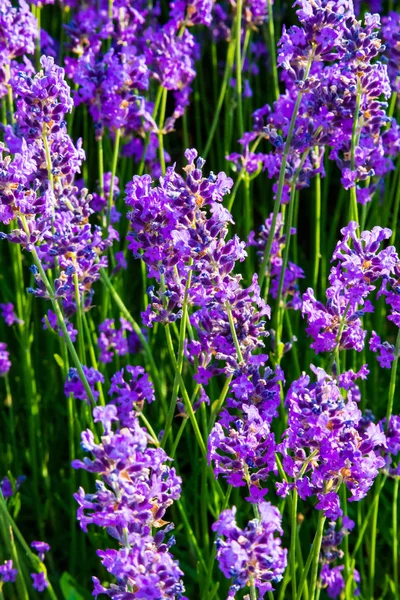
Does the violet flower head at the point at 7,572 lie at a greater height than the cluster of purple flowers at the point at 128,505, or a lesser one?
lesser

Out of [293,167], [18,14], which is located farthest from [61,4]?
[293,167]

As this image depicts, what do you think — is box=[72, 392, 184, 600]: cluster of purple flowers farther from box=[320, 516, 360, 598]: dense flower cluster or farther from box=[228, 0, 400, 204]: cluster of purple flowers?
box=[228, 0, 400, 204]: cluster of purple flowers

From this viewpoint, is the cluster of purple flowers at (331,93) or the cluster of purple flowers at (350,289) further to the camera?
the cluster of purple flowers at (331,93)

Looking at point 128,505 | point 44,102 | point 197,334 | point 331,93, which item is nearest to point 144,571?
point 128,505

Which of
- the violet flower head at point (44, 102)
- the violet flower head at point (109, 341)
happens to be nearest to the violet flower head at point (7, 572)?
the violet flower head at point (109, 341)

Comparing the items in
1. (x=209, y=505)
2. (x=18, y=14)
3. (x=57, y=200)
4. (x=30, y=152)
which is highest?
(x=18, y=14)

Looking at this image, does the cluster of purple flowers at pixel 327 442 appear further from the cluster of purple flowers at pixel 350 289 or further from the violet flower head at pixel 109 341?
the violet flower head at pixel 109 341

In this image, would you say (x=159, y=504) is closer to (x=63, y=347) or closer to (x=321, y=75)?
(x=63, y=347)

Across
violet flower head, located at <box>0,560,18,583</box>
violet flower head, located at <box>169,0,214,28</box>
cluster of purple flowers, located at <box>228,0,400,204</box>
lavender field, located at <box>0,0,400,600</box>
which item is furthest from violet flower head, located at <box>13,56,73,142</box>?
violet flower head, located at <box>0,560,18,583</box>
